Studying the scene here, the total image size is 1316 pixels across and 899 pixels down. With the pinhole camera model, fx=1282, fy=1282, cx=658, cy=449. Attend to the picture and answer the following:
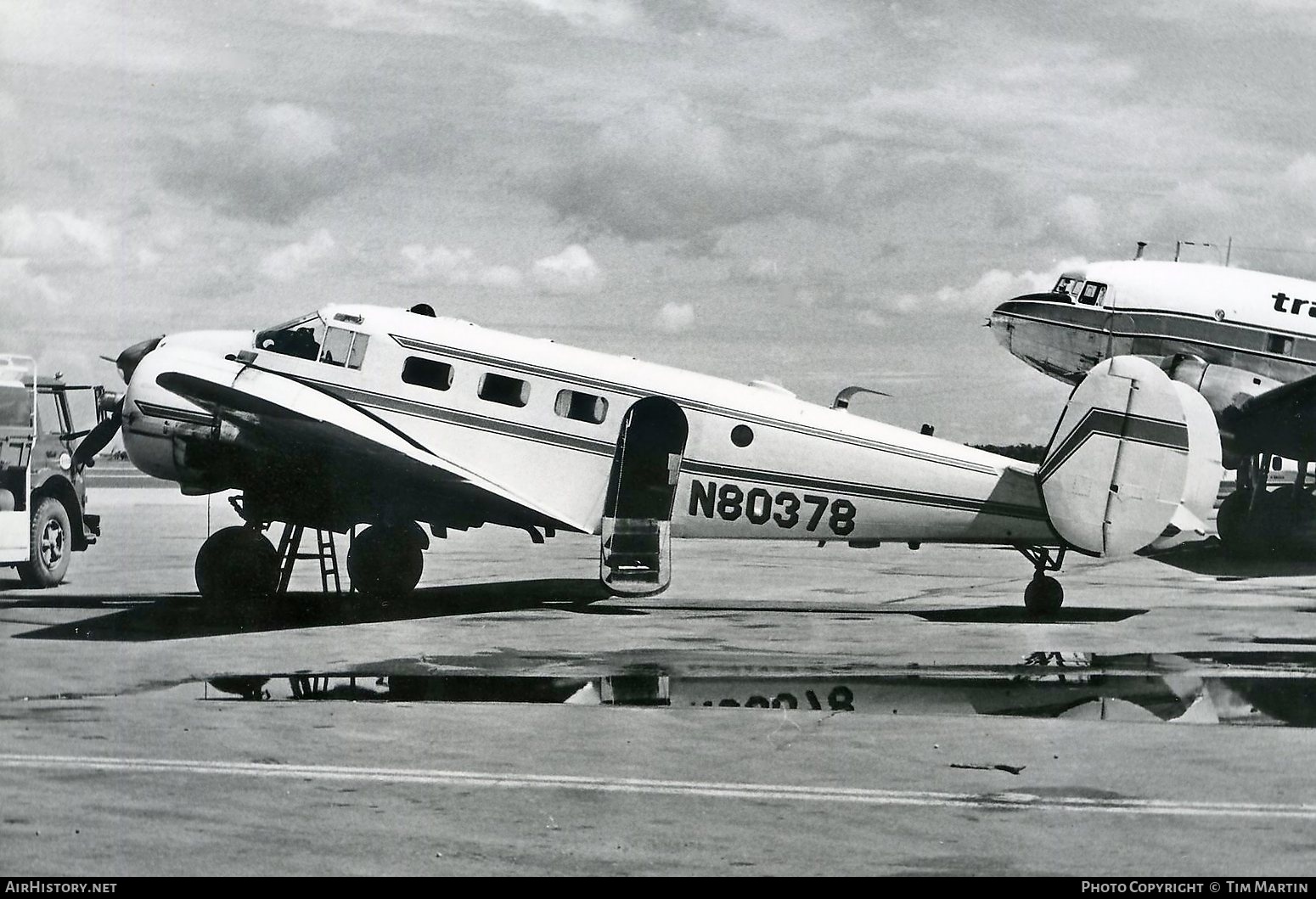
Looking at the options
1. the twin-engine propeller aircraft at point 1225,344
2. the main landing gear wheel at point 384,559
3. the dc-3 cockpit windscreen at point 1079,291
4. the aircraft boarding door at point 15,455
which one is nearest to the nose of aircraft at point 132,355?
the aircraft boarding door at point 15,455

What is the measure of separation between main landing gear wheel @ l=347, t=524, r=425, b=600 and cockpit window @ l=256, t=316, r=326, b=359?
2.14 metres

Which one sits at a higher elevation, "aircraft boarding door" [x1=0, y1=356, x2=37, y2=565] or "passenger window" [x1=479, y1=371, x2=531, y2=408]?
"passenger window" [x1=479, y1=371, x2=531, y2=408]

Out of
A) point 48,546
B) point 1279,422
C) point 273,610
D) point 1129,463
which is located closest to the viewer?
point 1129,463

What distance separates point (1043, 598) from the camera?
1380 centimetres

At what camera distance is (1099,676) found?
10.5 metres

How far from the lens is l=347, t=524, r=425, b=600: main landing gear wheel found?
47.6 ft

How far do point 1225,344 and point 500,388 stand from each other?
44.1ft

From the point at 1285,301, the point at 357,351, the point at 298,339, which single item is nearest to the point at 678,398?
the point at 357,351

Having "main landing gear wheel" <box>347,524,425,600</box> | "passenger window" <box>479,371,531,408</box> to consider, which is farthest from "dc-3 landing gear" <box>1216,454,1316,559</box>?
"main landing gear wheel" <box>347,524,425,600</box>

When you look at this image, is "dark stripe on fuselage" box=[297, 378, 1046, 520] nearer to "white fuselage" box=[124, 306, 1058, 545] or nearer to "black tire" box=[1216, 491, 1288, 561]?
"white fuselage" box=[124, 306, 1058, 545]

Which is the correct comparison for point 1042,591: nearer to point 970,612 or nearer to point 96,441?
point 970,612
